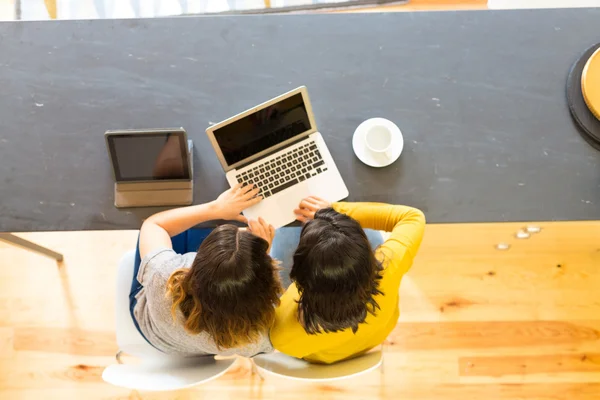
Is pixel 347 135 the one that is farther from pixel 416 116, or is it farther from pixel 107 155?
pixel 107 155

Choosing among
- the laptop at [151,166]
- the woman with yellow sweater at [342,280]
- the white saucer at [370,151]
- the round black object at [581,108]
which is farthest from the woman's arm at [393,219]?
the round black object at [581,108]

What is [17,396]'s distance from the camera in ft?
5.92

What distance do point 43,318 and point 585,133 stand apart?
Result: 181 centimetres

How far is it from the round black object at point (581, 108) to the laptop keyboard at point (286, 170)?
639 millimetres

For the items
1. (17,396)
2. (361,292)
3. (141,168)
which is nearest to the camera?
(361,292)

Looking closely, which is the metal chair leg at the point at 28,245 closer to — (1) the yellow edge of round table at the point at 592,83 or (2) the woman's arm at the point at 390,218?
(2) the woman's arm at the point at 390,218

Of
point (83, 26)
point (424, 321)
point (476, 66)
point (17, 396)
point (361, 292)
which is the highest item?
point (83, 26)

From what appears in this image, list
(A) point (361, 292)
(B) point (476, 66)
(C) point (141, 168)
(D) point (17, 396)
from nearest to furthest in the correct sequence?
1. (A) point (361, 292)
2. (C) point (141, 168)
3. (B) point (476, 66)
4. (D) point (17, 396)

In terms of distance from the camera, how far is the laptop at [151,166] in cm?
116

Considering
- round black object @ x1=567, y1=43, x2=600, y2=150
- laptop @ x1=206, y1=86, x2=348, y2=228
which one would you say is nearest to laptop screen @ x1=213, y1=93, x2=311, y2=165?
laptop @ x1=206, y1=86, x2=348, y2=228

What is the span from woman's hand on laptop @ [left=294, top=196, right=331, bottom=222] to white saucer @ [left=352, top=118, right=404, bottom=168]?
0.15 m

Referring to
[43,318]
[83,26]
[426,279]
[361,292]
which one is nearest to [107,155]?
[83,26]

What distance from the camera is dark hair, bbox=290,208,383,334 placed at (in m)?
0.96

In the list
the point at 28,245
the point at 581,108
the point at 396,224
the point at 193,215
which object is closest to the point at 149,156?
the point at 193,215
